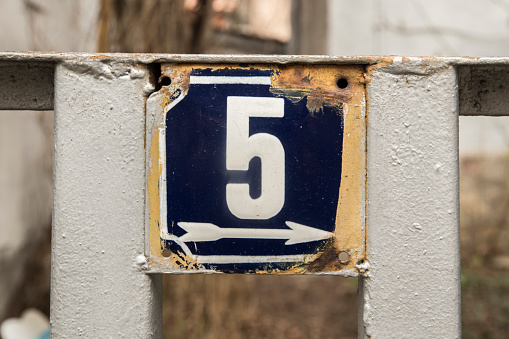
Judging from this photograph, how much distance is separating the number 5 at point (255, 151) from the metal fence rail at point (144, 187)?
112 millimetres

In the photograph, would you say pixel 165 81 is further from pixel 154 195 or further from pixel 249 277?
pixel 249 277

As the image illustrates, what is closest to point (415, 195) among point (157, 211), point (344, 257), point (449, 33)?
point (344, 257)

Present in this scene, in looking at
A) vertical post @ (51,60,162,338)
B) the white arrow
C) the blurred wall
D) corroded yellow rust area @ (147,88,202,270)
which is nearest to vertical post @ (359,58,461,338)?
the white arrow

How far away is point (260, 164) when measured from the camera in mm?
1146

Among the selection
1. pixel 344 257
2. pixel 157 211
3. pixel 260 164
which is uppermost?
pixel 260 164

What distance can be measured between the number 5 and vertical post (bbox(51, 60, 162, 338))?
23 centimetres

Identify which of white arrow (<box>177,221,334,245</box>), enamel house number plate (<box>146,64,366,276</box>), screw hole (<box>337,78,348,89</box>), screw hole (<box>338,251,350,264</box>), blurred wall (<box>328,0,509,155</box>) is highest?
blurred wall (<box>328,0,509,155</box>)

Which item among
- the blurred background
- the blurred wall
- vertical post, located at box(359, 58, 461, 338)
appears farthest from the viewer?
the blurred wall

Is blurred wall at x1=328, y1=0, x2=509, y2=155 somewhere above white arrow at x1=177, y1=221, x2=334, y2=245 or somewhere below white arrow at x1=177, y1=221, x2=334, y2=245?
above

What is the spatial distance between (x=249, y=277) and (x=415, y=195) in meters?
2.37

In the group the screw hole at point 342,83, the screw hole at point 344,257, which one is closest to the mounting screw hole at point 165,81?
the screw hole at point 342,83

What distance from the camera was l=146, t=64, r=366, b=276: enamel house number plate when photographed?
115 cm

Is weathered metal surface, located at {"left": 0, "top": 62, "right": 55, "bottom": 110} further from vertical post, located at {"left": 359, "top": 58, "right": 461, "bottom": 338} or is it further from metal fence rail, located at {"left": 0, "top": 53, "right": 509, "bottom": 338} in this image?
vertical post, located at {"left": 359, "top": 58, "right": 461, "bottom": 338}

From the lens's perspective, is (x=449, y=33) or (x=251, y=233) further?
(x=449, y=33)
